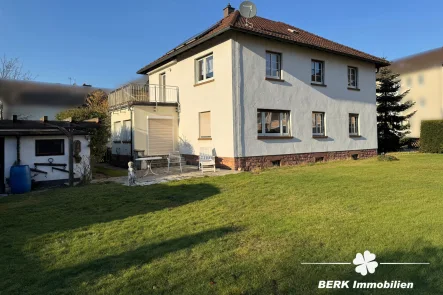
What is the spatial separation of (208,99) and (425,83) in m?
38.4

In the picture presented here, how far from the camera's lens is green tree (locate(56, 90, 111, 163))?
14.3m

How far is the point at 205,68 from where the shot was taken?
50.9ft

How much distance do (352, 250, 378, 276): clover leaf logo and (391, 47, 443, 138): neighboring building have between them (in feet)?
132

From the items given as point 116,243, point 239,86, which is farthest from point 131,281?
point 239,86

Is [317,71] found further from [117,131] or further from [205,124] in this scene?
[117,131]

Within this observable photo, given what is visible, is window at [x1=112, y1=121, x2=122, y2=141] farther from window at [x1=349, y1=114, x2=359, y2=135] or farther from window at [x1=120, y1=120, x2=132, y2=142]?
window at [x1=349, y1=114, x2=359, y2=135]

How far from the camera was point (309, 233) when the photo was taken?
5090mm

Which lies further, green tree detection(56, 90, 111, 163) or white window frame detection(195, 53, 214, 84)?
white window frame detection(195, 53, 214, 84)

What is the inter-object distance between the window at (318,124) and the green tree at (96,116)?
10526mm

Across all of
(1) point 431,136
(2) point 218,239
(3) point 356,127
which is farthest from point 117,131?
(1) point 431,136

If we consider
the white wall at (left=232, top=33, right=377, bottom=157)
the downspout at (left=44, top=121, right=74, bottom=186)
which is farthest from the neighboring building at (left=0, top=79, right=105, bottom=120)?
the white wall at (left=232, top=33, right=377, bottom=157)

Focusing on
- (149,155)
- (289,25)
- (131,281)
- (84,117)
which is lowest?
(131,281)

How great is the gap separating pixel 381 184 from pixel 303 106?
25.5 ft

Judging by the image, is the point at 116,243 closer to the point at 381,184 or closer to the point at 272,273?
the point at 272,273
